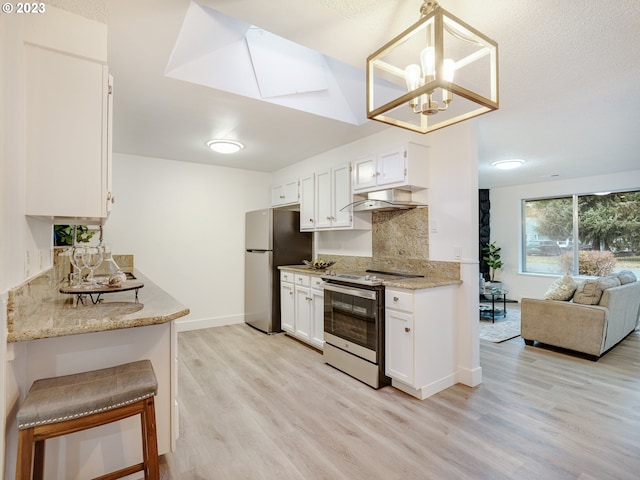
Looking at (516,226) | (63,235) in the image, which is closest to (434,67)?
(63,235)

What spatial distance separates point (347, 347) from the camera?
3.09 meters

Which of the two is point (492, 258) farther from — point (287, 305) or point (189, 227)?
point (189, 227)

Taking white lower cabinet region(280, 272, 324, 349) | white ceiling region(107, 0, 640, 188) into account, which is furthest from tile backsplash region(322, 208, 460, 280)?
white ceiling region(107, 0, 640, 188)

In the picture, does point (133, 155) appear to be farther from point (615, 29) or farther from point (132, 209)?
point (615, 29)

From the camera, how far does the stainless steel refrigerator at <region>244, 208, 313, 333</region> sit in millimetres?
4395

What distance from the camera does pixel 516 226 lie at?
21.7 feet

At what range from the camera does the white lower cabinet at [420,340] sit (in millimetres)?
2598

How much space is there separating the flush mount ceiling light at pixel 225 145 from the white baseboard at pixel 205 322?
242cm

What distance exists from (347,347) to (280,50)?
2.69 meters

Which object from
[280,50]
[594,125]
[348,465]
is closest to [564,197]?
[594,125]

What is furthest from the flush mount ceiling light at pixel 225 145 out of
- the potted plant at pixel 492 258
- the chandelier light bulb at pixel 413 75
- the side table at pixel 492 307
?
the potted plant at pixel 492 258

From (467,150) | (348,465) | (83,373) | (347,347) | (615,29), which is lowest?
(348,465)

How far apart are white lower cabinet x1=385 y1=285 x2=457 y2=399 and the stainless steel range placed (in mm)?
87

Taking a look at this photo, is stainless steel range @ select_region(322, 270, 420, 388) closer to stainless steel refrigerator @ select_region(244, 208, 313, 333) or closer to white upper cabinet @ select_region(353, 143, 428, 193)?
white upper cabinet @ select_region(353, 143, 428, 193)
